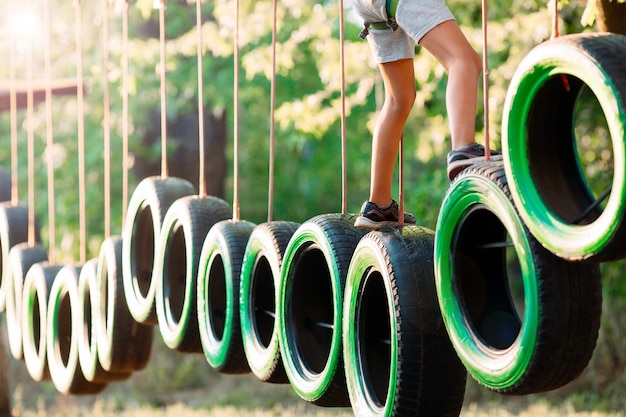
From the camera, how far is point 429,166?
15.2 meters

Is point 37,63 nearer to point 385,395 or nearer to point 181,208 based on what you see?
point 181,208

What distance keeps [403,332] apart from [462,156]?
1.67 ft

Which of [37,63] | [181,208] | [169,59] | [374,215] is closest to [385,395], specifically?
[374,215]

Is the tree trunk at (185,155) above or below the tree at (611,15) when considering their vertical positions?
below

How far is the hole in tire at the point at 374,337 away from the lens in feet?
9.95

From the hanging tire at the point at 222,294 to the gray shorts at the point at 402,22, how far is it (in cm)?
105

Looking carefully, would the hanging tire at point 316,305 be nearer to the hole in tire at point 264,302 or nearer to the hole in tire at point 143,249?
the hole in tire at point 264,302

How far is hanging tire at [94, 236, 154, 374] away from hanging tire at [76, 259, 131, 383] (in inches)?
1.6

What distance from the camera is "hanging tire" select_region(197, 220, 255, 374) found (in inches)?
151

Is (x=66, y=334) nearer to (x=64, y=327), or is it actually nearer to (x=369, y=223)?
(x=64, y=327)

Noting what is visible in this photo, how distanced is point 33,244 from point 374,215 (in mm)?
3311

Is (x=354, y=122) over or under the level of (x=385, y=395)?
over

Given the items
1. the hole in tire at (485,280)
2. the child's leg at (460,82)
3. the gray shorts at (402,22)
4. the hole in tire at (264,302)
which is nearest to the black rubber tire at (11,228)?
the hole in tire at (264,302)

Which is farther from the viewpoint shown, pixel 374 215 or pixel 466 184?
pixel 374 215
